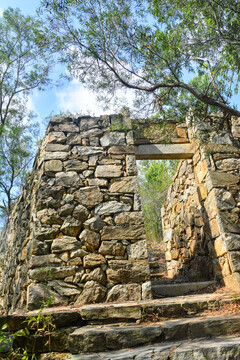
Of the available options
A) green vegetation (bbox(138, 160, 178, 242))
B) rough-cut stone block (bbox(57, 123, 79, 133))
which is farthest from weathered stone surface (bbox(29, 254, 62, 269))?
green vegetation (bbox(138, 160, 178, 242))

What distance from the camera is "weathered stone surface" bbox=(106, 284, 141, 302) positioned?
3.23 m

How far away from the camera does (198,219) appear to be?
4715mm

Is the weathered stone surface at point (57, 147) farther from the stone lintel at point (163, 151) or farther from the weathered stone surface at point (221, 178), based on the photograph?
the weathered stone surface at point (221, 178)

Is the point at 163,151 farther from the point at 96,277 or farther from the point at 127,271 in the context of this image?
the point at 96,277

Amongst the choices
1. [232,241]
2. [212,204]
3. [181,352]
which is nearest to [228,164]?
[212,204]

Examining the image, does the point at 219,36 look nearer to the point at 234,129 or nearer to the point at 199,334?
the point at 234,129

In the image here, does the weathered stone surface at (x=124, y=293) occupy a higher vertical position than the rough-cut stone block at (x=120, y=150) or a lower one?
lower

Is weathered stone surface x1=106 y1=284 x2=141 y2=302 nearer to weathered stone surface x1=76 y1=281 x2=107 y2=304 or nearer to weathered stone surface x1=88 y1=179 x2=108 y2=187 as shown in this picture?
weathered stone surface x1=76 y1=281 x2=107 y2=304

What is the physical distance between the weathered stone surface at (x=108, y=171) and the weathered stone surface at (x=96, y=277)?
1277mm

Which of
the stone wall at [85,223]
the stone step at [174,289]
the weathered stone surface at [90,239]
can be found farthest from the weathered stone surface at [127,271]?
the stone step at [174,289]

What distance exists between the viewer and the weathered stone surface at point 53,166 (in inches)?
155

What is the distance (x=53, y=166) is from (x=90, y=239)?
1.17 meters

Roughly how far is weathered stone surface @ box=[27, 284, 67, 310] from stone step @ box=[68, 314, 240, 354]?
0.88 meters

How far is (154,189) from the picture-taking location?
Answer: 38.8 ft
